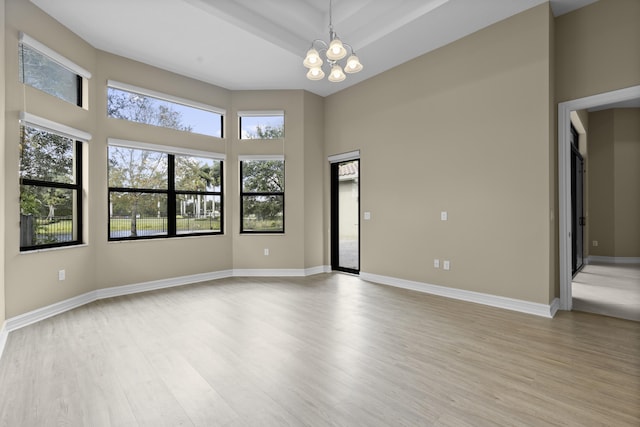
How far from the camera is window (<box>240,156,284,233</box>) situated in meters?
5.76

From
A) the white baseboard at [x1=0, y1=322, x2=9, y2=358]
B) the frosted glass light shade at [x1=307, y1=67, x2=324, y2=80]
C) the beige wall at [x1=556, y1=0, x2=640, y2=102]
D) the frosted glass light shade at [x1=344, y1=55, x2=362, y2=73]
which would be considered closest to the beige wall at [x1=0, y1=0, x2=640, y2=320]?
the beige wall at [x1=556, y1=0, x2=640, y2=102]

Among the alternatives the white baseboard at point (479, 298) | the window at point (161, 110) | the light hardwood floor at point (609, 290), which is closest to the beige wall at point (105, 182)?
the window at point (161, 110)

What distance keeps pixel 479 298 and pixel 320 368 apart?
261 centimetres

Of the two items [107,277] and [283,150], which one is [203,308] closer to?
[107,277]

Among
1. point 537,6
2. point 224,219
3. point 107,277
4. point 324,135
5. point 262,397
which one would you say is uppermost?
point 537,6

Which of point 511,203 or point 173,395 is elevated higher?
point 511,203

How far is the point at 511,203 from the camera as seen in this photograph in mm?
3672

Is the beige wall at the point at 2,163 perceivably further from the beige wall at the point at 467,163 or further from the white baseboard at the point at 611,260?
the white baseboard at the point at 611,260

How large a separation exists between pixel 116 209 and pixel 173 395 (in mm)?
3484

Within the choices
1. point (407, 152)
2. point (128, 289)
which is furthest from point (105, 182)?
point (407, 152)

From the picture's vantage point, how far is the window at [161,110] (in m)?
4.50

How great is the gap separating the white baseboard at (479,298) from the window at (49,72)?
518cm

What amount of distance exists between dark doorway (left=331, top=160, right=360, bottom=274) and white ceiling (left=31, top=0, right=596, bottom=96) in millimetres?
1896

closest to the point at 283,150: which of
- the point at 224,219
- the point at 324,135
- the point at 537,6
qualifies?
the point at 324,135
